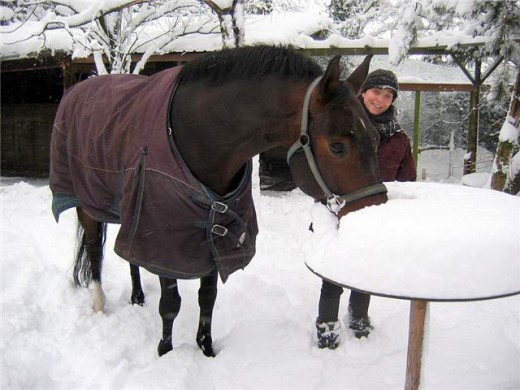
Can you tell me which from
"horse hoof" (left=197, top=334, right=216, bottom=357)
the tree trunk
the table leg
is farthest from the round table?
the tree trunk

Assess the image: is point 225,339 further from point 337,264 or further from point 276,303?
point 337,264

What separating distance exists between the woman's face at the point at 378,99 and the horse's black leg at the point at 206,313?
1337mm

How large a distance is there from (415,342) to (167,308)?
128 centimetres

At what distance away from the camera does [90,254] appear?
288 centimetres

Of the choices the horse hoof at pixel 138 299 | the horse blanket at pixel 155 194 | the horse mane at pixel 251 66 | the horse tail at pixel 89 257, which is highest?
the horse mane at pixel 251 66

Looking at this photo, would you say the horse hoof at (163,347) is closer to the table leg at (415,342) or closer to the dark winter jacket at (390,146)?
the table leg at (415,342)

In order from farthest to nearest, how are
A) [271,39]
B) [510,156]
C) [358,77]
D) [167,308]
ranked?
1. [271,39]
2. [510,156]
3. [167,308]
4. [358,77]

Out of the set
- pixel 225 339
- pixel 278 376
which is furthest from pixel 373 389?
pixel 225 339

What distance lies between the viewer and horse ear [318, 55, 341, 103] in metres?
1.54

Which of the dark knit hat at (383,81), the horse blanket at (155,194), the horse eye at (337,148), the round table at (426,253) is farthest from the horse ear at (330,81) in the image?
the dark knit hat at (383,81)

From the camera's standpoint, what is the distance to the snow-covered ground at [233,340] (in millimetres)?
2008

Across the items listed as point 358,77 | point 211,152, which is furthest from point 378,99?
point 211,152

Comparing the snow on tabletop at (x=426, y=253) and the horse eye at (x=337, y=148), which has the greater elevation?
the horse eye at (x=337, y=148)

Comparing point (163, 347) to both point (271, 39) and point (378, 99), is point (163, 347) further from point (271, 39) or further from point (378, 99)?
point (271, 39)
